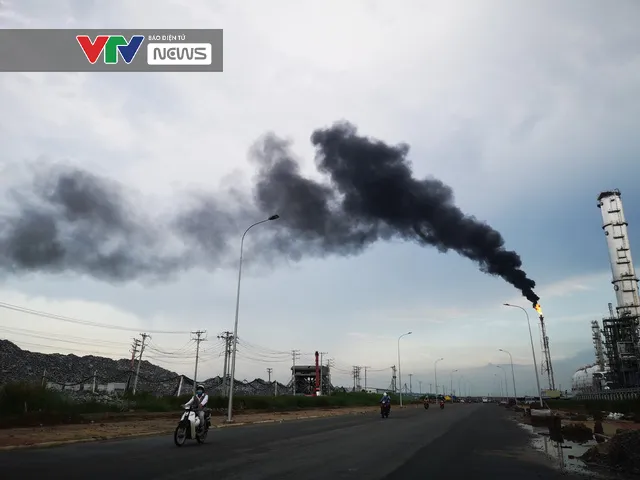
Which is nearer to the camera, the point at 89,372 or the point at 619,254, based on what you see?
the point at 619,254

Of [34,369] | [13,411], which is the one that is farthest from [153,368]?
[13,411]

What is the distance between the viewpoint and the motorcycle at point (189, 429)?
556 inches

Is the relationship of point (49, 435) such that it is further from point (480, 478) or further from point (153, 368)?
point (153, 368)

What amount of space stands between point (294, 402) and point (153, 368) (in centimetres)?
6357

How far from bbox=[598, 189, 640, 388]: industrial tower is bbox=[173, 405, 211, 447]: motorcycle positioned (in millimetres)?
82838

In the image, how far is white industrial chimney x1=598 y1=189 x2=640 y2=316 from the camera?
3012 inches

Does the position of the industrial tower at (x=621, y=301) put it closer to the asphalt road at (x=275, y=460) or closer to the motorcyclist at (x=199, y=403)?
the asphalt road at (x=275, y=460)

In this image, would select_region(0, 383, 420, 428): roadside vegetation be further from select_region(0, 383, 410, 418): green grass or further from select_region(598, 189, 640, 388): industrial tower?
select_region(598, 189, 640, 388): industrial tower

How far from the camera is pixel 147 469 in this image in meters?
9.73

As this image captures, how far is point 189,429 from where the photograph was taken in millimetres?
14336

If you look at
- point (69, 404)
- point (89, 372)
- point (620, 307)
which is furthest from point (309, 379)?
point (69, 404)

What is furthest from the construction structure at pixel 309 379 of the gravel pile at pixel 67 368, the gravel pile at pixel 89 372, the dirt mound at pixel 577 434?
the dirt mound at pixel 577 434

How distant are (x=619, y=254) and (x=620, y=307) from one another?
30.5 feet

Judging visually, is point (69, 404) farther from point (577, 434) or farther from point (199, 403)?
point (577, 434)
